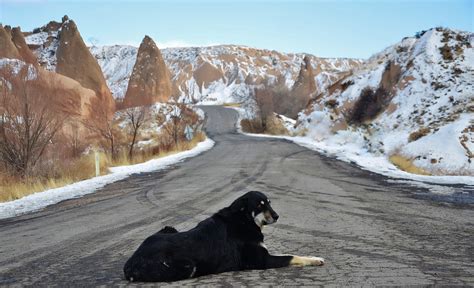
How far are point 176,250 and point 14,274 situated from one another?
6.90 feet

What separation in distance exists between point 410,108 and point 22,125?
2064cm

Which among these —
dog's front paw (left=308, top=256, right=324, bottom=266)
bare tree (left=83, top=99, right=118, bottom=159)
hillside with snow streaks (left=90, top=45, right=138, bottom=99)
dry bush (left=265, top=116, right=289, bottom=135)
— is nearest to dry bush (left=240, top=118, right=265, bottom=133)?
dry bush (left=265, top=116, right=289, bottom=135)

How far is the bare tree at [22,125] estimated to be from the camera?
16.3m

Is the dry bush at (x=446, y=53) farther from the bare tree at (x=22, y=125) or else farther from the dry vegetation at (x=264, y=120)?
the bare tree at (x=22, y=125)

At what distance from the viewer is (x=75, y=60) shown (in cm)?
5297

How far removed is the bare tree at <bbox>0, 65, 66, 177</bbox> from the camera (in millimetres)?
16281

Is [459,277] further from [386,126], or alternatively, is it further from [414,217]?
[386,126]

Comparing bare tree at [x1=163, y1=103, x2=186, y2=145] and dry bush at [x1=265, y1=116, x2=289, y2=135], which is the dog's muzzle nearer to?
bare tree at [x1=163, y1=103, x2=186, y2=145]

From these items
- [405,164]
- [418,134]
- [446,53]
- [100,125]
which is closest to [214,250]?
[405,164]

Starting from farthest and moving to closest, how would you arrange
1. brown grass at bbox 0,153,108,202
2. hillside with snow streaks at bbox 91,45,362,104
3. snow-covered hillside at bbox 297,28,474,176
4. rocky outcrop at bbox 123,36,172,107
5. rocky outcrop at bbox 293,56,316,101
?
1. hillside with snow streaks at bbox 91,45,362,104
2. rocky outcrop at bbox 293,56,316,101
3. rocky outcrop at bbox 123,36,172,107
4. snow-covered hillside at bbox 297,28,474,176
5. brown grass at bbox 0,153,108,202

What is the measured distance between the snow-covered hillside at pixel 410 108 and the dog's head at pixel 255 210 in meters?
12.7

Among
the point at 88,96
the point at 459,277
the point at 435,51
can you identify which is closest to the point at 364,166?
the point at 459,277

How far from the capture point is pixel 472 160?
56.6 feet

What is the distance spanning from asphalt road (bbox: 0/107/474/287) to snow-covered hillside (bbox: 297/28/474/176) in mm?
5471
